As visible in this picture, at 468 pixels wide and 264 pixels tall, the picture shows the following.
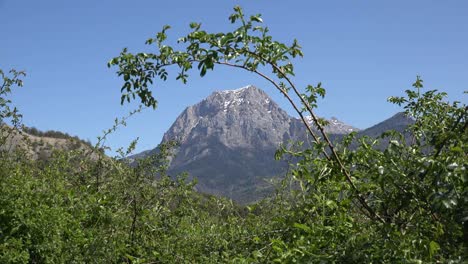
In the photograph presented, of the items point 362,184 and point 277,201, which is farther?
point 277,201

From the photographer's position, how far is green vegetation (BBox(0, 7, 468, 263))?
9.25 feet

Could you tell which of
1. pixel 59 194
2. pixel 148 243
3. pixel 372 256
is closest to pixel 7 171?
pixel 59 194

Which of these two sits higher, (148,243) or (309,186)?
(309,186)

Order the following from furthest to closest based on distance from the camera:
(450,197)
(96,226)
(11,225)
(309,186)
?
1. (96,226)
2. (11,225)
3. (309,186)
4. (450,197)

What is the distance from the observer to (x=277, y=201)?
25.6 ft

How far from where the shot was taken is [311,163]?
13.8 feet

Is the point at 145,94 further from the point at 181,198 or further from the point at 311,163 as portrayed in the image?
the point at 181,198

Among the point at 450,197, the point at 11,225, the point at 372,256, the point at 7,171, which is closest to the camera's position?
the point at 450,197

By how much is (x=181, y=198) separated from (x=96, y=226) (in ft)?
9.51

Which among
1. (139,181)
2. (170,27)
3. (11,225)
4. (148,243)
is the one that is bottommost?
(148,243)

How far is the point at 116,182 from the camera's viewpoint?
9.38 metres

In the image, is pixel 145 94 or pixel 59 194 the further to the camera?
pixel 59 194

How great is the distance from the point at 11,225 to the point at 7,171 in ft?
6.77

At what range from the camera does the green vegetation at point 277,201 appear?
2.82 m
